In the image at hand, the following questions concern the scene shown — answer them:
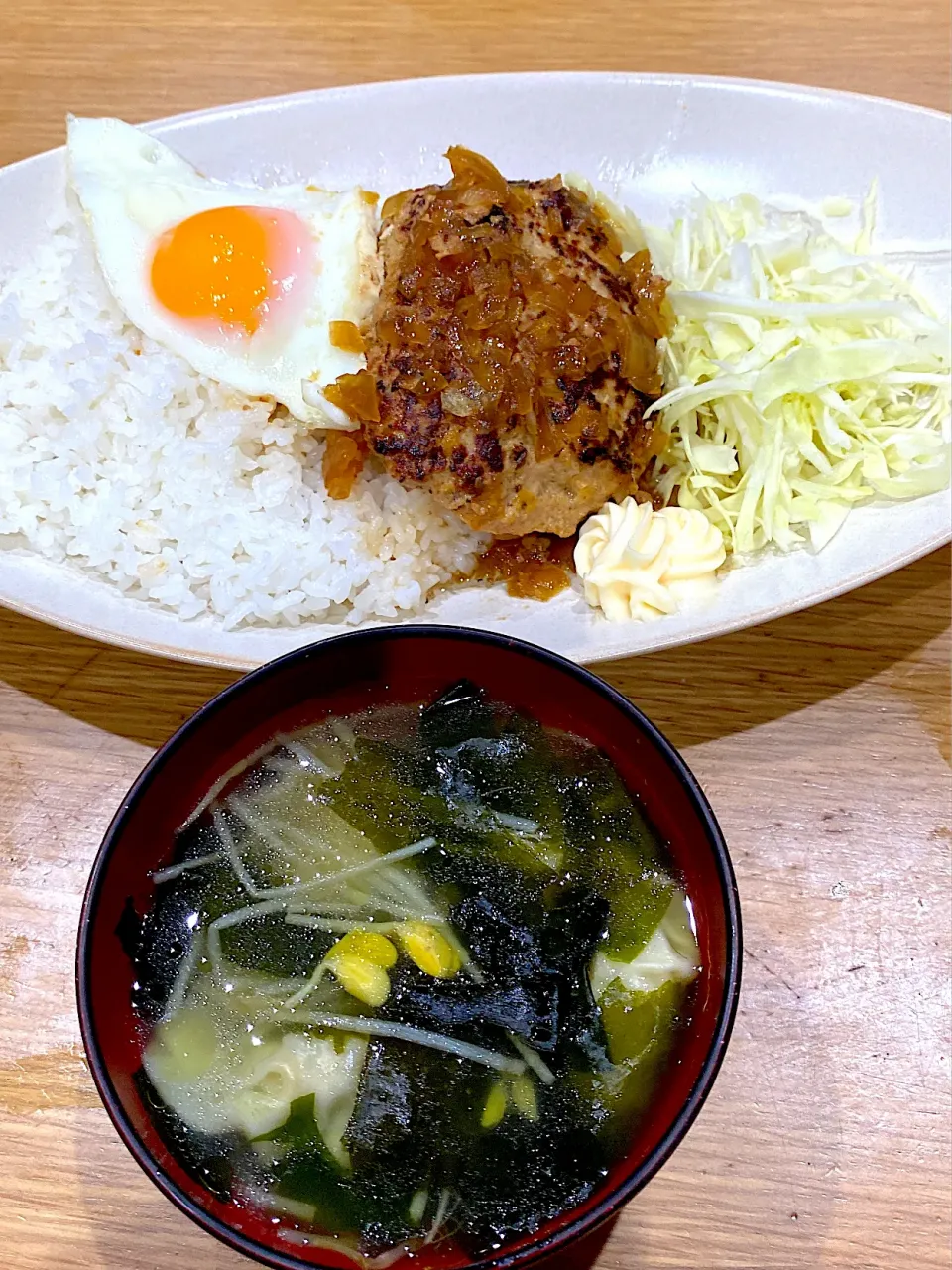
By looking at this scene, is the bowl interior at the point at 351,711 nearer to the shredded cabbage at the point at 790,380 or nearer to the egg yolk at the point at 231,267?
the shredded cabbage at the point at 790,380

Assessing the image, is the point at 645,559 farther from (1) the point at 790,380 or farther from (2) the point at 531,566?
(1) the point at 790,380

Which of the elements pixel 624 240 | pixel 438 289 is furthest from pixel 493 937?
pixel 624 240

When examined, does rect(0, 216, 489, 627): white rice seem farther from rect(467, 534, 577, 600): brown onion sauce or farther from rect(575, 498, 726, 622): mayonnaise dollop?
rect(575, 498, 726, 622): mayonnaise dollop

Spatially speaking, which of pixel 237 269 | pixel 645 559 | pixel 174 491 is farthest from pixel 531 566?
pixel 237 269

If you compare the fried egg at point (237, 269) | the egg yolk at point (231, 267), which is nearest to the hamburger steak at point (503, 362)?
the fried egg at point (237, 269)

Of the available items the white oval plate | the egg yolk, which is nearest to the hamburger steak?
the egg yolk

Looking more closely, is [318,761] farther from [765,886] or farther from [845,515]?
[845,515]
